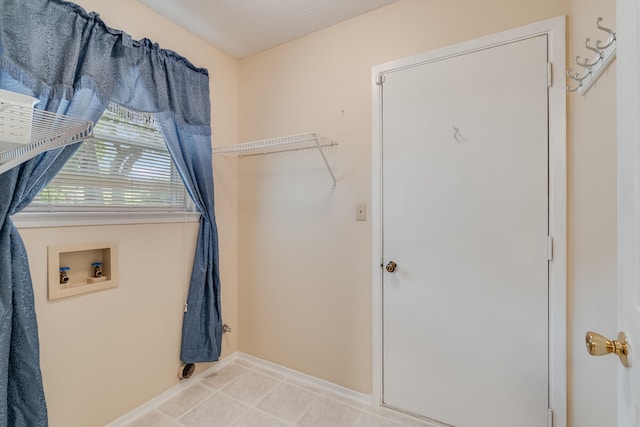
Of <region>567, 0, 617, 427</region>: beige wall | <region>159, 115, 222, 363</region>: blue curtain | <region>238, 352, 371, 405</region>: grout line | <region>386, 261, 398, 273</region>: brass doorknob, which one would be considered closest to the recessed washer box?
<region>159, 115, 222, 363</region>: blue curtain

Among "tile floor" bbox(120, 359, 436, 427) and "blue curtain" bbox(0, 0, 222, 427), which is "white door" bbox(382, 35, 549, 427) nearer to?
"tile floor" bbox(120, 359, 436, 427)

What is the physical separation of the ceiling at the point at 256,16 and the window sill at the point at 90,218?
4.31ft

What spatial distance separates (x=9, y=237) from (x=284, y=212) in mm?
1463

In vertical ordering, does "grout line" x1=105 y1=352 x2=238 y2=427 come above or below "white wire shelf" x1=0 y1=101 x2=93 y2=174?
below

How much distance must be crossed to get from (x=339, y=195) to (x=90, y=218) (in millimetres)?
1456

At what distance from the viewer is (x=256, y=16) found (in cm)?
191

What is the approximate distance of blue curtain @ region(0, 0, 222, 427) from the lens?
4.02 ft

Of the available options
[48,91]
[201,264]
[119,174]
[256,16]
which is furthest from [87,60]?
[201,264]

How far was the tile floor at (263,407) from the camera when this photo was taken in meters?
1.73

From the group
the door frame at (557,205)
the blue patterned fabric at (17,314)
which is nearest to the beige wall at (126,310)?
the blue patterned fabric at (17,314)

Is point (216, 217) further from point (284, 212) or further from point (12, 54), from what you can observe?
point (12, 54)

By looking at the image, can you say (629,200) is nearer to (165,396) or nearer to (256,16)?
(256,16)

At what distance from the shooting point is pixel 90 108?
4.86 ft

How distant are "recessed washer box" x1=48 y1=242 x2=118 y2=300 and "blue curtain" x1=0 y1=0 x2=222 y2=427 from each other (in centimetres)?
15
